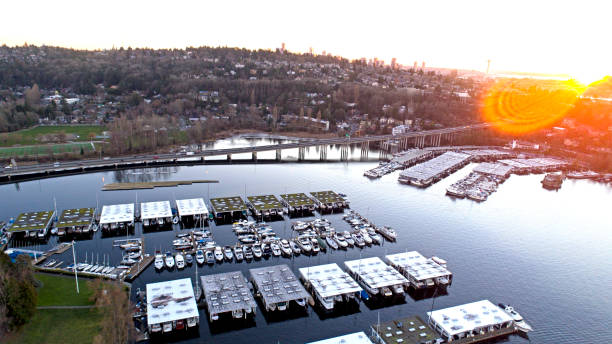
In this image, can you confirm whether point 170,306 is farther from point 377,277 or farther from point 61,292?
point 377,277

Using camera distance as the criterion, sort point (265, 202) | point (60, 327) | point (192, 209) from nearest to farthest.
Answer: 1. point (60, 327)
2. point (192, 209)
3. point (265, 202)

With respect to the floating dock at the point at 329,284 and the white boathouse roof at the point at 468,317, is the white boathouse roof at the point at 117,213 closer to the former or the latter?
the floating dock at the point at 329,284

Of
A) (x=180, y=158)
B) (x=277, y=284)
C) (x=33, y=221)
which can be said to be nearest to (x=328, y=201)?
(x=277, y=284)

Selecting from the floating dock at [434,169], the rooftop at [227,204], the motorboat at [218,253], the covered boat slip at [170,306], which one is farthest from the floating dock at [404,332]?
the floating dock at [434,169]

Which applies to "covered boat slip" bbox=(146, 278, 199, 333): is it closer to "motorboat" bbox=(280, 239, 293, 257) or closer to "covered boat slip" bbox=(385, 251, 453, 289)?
"motorboat" bbox=(280, 239, 293, 257)

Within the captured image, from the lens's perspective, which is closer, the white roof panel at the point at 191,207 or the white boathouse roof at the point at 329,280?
the white boathouse roof at the point at 329,280
